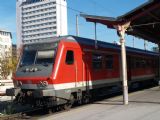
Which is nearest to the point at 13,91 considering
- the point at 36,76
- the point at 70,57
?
the point at 36,76

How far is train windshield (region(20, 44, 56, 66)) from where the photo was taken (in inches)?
601

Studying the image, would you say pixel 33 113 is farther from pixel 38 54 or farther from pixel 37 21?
pixel 37 21

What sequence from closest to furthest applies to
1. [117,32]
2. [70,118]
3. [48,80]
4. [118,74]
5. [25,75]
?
1. [70,118]
2. [48,80]
3. [25,75]
4. [117,32]
5. [118,74]

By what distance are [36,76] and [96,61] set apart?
164 inches

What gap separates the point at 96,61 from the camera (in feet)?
59.5

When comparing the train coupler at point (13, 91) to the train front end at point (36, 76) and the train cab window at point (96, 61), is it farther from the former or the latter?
the train cab window at point (96, 61)

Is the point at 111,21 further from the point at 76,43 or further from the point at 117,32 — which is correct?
the point at 76,43

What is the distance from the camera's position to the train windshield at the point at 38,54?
15.3m

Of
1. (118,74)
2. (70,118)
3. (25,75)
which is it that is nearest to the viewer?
(70,118)

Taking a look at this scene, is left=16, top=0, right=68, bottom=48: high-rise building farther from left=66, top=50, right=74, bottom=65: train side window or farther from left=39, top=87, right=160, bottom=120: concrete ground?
left=39, top=87, right=160, bottom=120: concrete ground

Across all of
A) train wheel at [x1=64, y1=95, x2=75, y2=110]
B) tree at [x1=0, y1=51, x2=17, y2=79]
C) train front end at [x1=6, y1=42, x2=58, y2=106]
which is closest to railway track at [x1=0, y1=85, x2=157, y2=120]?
train wheel at [x1=64, y1=95, x2=75, y2=110]

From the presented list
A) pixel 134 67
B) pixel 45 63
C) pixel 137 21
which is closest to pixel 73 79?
pixel 45 63

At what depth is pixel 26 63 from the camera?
1599 cm

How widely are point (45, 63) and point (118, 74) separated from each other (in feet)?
21.6
